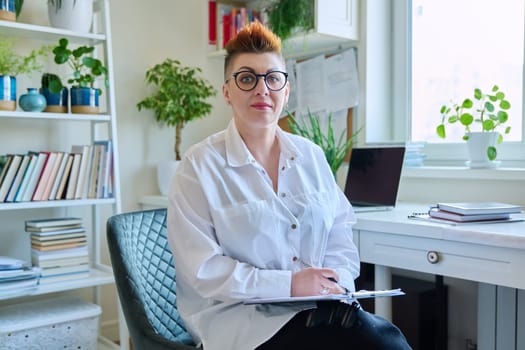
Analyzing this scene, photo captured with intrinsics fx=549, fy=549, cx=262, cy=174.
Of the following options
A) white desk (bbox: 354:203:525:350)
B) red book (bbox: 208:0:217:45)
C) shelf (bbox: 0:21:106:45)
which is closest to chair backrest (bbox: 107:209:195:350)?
white desk (bbox: 354:203:525:350)

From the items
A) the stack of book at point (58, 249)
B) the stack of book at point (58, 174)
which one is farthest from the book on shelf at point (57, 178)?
the stack of book at point (58, 249)

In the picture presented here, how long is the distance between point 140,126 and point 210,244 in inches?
65.8

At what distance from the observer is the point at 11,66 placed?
2.18 meters

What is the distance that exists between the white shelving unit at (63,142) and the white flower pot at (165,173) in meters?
0.27

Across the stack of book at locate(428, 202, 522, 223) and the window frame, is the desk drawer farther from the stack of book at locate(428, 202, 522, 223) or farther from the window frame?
the window frame

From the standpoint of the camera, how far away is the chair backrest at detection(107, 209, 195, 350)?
125 centimetres

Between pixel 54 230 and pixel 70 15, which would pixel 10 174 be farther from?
pixel 70 15

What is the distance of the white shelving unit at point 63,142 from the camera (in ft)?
7.08

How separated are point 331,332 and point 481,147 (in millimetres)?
1255

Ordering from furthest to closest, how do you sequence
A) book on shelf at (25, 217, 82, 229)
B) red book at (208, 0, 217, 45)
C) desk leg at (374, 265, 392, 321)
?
1. red book at (208, 0, 217, 45)
2. book on shelf at (25, 217, 82, 229)
3. desk leg at (374, 265, 392, 321)

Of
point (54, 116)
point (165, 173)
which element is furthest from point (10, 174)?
point (165, 173)

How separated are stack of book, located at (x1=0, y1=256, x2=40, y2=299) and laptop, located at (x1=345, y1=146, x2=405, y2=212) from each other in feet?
4.01

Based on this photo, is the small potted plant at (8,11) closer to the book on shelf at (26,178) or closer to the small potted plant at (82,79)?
the small potted plant at (82,79)

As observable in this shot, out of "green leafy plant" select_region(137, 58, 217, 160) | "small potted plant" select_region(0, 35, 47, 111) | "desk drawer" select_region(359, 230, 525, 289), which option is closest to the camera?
"desk drawer" select_region(359, 230, 525, 289)
